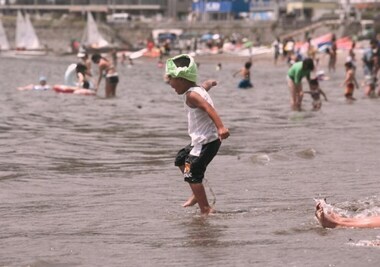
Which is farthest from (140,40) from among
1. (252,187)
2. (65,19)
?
(252,187)

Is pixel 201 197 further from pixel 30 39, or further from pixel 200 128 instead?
pixel 30 39

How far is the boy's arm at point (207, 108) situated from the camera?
30.0 ft

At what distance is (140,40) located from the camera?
111 metres

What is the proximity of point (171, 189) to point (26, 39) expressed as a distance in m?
95.4

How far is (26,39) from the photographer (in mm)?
105125

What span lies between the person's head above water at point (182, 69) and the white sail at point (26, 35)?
93527 mm

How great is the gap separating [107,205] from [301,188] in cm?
209

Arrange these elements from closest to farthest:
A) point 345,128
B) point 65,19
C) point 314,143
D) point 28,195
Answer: point 28,195 → point 314,143 → point 345,128 → point 65,19

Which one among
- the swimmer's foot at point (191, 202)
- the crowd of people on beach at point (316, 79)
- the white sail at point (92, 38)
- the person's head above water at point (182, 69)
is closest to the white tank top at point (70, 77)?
the crowd of people on beach at point (316, 79)

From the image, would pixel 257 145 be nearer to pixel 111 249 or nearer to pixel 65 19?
pixel 111 249

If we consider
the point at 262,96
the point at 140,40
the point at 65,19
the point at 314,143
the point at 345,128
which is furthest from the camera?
the point at 65,19

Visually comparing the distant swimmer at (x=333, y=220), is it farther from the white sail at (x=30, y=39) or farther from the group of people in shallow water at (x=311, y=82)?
the white sail at (x=30, y=39)

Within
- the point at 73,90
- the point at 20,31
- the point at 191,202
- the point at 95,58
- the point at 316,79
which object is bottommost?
the point at 20,31

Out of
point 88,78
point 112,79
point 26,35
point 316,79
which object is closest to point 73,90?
point 88,78
